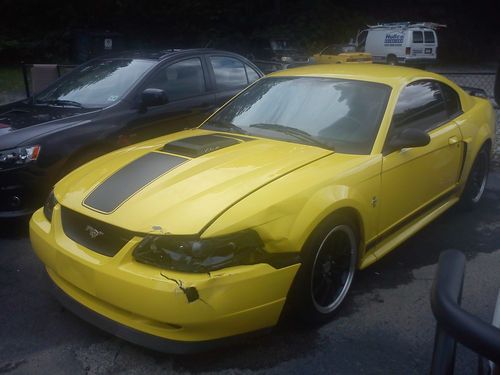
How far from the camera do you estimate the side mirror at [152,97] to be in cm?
508

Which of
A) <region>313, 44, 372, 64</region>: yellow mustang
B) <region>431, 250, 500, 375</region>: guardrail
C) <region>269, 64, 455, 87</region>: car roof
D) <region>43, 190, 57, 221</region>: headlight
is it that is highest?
<region>269, 64, 455, 87</region>: car roof

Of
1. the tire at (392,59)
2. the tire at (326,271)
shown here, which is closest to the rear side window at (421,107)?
the tire at (326,271)

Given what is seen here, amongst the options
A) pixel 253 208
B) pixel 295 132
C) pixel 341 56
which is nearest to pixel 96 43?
pixel 341 56

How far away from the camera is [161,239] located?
2590 mm

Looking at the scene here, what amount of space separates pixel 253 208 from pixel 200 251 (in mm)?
370

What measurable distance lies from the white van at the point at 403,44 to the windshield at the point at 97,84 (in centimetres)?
2093

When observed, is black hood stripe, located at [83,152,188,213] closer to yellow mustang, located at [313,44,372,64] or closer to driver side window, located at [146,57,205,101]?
driver side window, located at [146,57,205,101]

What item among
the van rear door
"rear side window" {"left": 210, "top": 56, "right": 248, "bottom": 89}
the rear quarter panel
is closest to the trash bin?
"rear side window" {"left": 210, "top": 56, "right": 248, "bottom": 89}

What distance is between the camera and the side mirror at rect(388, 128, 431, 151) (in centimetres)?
347

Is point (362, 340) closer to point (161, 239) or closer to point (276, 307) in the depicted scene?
point (276, 307)

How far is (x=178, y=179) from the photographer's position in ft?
9.93

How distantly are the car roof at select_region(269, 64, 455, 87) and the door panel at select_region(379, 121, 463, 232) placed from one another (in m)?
0.50

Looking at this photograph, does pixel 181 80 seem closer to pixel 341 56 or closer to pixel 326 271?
pixel 326 271

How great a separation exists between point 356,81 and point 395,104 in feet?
1.30
